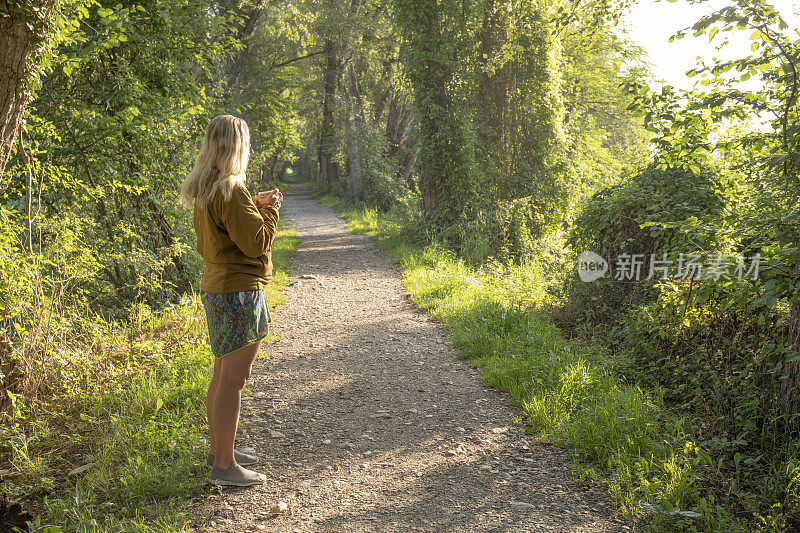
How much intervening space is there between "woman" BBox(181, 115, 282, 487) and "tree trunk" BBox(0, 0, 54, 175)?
121cm

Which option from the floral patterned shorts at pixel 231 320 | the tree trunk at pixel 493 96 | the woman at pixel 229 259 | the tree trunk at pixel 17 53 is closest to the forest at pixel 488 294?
the tree trunk at pixel 17 53

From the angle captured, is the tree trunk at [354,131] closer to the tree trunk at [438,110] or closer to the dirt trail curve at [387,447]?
the tree trunk at [438,110]

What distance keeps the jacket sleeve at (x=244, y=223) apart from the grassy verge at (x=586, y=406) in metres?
2.66

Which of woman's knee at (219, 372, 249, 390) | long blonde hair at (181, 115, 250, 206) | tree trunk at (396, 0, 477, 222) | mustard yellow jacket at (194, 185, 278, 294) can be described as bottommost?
woman's knee at (219, 372, 249, 390)

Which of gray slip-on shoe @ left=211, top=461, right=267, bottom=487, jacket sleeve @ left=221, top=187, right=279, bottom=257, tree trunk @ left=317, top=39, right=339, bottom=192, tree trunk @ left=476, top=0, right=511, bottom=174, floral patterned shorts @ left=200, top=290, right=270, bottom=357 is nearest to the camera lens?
jacket sleeve @ left=221, top=187, right=279, bottom=257

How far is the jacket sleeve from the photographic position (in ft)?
10.2

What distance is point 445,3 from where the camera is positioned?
12242 mm

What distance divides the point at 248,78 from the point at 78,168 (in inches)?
657

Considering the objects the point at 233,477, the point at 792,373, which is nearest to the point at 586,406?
the point at 792,373

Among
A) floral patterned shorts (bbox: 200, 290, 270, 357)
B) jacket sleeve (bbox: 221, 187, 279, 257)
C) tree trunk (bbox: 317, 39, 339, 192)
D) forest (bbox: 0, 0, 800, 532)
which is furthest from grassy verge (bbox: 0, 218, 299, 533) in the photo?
tree trunk (bbox: 317, 39, 339, 192)

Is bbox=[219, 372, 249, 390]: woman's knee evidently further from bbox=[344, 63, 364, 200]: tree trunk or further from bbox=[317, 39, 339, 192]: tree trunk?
bbox=[317, 39, 339, 192]: tree trunk

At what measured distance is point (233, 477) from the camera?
3438 millimetres

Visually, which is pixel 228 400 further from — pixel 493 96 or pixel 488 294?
pixel 493 96

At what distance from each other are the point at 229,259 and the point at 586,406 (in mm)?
3077
